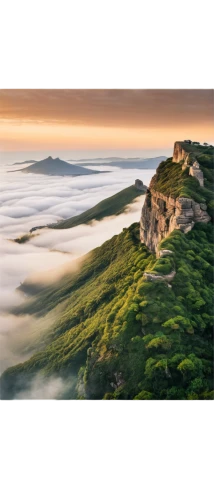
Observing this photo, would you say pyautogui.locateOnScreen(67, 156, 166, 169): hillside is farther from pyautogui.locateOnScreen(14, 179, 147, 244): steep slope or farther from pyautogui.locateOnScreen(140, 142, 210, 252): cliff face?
pyautogui.locateOnScreen(140, 142, 210, 252): cliff face

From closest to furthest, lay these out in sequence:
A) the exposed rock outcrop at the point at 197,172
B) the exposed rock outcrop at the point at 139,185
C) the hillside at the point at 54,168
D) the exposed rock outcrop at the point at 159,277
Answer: the exposed rock outcrop at the point at 159,277 < the exposed rock outcrop at the point at 197,172 < the hillside at the point at 54,168 < the exposed rock outcrop at the point at 139,185

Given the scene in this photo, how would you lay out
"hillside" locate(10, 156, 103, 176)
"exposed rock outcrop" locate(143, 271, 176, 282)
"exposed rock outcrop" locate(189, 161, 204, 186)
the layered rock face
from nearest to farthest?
"exposed rock outcrop" locate(143, 271, 176, 282)
the layered rock face
"exposed rock outcrop" locate(189, 161, 204, 186)
"hillside" locate(10, 156, 103, 176)

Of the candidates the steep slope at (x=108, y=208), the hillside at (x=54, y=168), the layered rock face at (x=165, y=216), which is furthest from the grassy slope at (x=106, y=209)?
the hillside at (x=54, y=168)

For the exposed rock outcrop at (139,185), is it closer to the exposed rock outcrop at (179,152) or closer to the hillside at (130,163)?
the hillside at (130,163)

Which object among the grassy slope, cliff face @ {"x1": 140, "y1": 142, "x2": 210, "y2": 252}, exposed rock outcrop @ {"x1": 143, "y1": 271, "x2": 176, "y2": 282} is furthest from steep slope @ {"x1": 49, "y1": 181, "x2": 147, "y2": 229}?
exposed rock outcrop @ {"x1": 143, "y1": 271, "x2": 176, "y2": 282}

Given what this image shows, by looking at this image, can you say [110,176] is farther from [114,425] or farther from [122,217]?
[114,425]

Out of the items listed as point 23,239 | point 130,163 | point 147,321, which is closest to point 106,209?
point 130,163
